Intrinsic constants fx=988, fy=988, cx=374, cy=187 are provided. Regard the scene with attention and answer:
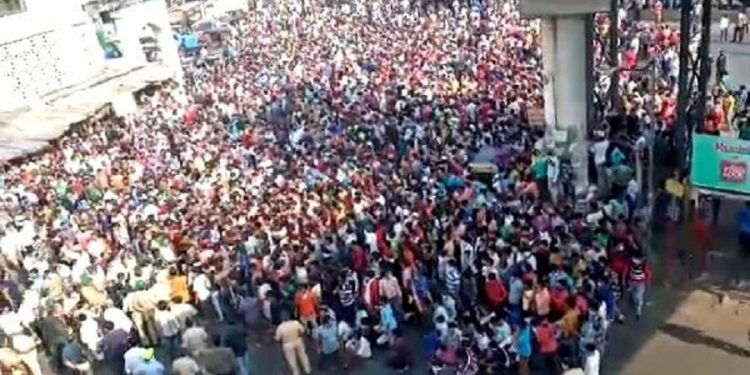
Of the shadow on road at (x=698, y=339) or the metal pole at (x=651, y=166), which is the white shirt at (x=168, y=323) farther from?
the metal pole at (x=651, y=166)

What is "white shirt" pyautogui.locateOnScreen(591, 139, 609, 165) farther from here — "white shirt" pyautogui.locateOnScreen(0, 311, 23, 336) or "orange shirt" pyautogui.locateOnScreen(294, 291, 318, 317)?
"white shirt" pyautogui.locateOnScreen(0, 311, 23, 336)

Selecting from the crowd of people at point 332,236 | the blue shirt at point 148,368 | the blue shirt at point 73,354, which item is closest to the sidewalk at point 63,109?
the crowd of people at point 332,236

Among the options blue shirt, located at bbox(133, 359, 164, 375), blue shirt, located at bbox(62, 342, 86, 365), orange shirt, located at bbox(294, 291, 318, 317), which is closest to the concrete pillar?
orange shirt, located at bbox(294, 291, 318, 317)

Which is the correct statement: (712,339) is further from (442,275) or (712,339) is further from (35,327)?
(35,327)

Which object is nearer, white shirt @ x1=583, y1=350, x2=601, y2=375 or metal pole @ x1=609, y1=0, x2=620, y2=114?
white shirt @ x1=583, y1=350, x2=601, y2=375

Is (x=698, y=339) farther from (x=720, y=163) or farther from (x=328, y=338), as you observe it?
(x=328, y=338)

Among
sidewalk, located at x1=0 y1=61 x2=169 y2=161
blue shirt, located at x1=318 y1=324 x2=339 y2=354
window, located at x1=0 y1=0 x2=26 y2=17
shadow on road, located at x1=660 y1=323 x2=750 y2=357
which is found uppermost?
window, located at x1=0 y1=0 x2=26 y2=17

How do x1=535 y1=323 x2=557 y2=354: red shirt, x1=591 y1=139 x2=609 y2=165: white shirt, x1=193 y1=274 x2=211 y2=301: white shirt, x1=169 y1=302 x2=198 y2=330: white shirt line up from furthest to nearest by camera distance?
x1=591 y1=139 x2=609 y2=165: white shirt
x1=193 y1=274 x2=211 y2=301: white shirt
x1=169 y1=302 x2=198 y2=330: white shirt
x1=535 y1=323 x2=557 y2=354: red shirt

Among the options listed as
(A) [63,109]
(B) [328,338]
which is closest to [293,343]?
(B) [328,338]
